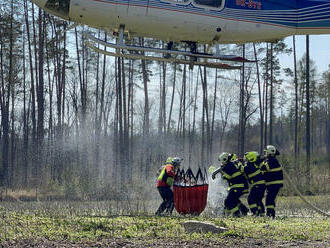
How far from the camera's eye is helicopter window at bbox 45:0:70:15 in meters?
12.9

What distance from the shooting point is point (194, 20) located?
13.4 metres

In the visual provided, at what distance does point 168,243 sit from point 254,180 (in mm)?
5715

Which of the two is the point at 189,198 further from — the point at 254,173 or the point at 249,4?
the point at 249,4

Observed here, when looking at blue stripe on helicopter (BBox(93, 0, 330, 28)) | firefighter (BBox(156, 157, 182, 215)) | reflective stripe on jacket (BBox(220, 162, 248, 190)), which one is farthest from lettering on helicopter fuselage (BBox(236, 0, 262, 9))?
firefighter (BBox(156, 157, 182, 215))

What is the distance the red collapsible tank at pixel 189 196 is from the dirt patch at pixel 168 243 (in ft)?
11.8

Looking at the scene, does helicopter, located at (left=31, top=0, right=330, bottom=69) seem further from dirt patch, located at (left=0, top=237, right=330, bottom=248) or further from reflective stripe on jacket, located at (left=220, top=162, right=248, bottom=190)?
dirt patch, located at (left=0, top=237, right=330, bottom=248)

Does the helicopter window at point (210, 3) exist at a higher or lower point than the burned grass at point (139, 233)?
higher

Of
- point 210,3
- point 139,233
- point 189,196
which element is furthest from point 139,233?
point 210,3

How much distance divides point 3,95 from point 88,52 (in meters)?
8.64

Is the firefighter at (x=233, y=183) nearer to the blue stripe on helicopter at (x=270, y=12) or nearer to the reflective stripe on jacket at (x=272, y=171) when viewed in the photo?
the reflective stripe on jacket at (x=272, y=171)

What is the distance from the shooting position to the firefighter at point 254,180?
531 inches

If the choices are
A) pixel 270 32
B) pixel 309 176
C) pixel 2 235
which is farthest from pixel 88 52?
pixel 2 235

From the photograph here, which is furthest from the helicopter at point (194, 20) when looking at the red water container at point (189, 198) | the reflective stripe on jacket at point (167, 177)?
the red water container at point (189, 198)

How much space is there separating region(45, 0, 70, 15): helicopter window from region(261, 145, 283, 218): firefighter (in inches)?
272
